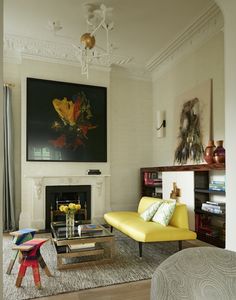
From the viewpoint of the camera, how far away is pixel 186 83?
486 cm

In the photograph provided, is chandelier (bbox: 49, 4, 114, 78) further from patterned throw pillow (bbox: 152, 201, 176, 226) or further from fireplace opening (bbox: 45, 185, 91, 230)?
fireplace opening (bbox: 45, 185, 91, 230)

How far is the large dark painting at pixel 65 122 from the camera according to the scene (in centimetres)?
489

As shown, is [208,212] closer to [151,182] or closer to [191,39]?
[151,182]

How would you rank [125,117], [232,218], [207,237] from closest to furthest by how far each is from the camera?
[232,218]
[207,237]
[125,117]

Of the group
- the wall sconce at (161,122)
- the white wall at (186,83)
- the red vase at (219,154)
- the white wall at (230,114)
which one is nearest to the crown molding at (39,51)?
the white wall at (186,83)

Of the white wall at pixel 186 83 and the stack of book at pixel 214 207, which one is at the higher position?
the white wall at pixel 186 83

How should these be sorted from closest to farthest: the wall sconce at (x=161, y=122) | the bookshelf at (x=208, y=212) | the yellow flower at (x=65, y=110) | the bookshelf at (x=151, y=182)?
the bookshelf at (x=208, y=212) < the yellow flower at (x=65, y=110) < the bookshelf at (x=151, y=182) < the wall sconce at (x=161, y=122)

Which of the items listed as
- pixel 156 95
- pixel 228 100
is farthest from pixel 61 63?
pixel 228 100

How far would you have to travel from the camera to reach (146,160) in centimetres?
601

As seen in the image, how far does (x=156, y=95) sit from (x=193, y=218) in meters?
3.11

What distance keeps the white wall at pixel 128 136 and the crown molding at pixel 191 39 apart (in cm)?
66

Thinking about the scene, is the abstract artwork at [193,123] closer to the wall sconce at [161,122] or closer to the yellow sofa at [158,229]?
the wall sconce at [161,122]

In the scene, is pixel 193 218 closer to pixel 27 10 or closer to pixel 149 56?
pixel 149 56

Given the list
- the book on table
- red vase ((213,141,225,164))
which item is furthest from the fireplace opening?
red vase ((213,141,225,164))
